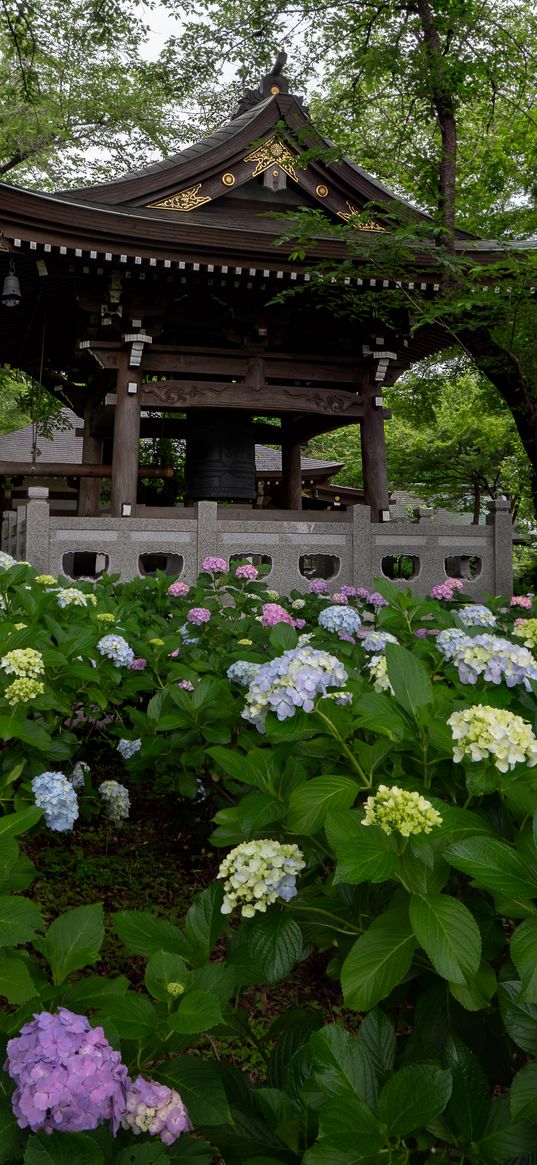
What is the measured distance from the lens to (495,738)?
122cm

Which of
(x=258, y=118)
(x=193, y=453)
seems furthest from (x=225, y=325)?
(x=258, y=118)

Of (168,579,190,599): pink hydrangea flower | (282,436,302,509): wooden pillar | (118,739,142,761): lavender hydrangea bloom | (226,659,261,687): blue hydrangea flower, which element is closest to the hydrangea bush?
(226,659,261,687): blue hydrangea flower

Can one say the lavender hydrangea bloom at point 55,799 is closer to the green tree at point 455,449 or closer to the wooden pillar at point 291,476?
the wooden pillar at point 291,476

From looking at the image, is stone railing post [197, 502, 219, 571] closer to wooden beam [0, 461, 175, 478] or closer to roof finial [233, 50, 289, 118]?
wooden beam [0, 461, 175, 478]

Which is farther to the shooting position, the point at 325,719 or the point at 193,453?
the point at 193,453

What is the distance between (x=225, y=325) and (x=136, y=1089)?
9.67 m

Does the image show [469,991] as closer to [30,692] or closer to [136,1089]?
[136,1089]

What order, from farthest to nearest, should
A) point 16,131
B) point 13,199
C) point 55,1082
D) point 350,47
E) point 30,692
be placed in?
point 16,131 < point 350,47 < point 13,199 < point 30,692 < point 55,1082

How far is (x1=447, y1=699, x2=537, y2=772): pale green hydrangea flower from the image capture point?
1.23 metres

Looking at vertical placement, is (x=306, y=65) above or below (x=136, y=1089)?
above

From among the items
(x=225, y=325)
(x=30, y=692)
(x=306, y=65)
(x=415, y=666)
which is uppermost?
(x=306, y=65)

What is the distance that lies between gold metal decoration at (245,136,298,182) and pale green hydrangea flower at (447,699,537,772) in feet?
32.9

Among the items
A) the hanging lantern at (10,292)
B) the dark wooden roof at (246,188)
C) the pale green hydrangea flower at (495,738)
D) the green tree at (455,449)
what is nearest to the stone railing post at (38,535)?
the hanging lantern at (10,292)

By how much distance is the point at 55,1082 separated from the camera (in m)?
0.86
